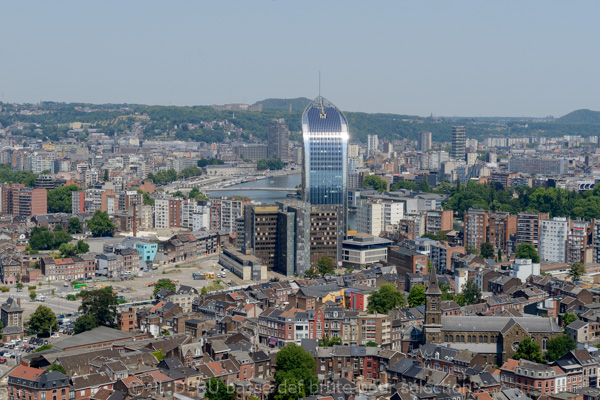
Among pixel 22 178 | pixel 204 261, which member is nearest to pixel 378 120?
pixel 22 178

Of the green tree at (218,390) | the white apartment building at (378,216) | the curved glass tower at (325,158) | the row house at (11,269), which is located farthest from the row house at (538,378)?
the white apartment building at (378,216)

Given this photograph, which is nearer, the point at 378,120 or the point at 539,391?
the point at 539,391

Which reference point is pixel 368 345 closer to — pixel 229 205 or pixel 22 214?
pixel 229 205

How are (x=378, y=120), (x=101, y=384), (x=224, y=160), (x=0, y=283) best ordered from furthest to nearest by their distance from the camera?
1. (x=378, y=120)
2. (x=224, y=160)
3. (x=0, y=283)
4. (x=101, y=384)

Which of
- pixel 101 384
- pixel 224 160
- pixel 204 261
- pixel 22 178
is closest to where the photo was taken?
pixel 101 384

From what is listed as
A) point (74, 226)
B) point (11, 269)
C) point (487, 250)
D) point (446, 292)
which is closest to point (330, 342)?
point (446, 292)

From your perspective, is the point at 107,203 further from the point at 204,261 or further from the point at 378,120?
the point at 378,120

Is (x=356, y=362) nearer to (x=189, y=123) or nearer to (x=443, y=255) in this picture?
(x=443, y=255)

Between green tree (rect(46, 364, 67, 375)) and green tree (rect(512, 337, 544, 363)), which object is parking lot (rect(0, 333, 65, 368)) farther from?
green tree (rect(512, 337, 544, 363))
